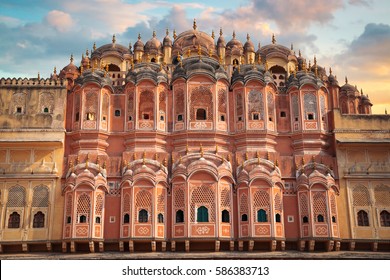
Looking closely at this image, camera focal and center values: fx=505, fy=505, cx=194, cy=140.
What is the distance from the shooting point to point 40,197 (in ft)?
75.8

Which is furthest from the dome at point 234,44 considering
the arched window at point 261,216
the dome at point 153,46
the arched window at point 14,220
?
the arched window at point 14,220

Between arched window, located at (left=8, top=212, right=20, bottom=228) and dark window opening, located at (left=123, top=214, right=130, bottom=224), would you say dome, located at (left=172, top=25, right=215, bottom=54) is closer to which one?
dark window opening, located at (left=123, top=214, right=130, bottom=224)

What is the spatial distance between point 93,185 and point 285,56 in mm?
14990

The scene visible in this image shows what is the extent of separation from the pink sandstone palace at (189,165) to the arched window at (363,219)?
5cm

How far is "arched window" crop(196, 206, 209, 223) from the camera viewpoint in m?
22.3

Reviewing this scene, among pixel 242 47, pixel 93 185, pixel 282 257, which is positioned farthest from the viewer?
pixel 242 47

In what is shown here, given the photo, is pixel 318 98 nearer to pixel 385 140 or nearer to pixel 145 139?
pixel 385 140

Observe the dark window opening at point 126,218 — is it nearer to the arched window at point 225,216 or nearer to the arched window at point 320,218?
the arched window at point 225,216

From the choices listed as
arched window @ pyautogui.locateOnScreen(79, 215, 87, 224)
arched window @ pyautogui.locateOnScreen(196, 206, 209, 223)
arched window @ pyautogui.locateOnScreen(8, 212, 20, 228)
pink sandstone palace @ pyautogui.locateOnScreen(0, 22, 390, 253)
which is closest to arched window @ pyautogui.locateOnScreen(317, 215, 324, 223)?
pink sandstone palace @ pyautogui.locateOnScreen(0, 22, 390, 253)

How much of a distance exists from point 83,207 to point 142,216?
2.64 metres

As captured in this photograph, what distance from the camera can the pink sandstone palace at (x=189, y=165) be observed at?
2238cm

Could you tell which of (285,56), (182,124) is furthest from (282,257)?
(285,56)

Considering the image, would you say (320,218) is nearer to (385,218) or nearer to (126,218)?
(385,218)

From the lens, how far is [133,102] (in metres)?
24.9
